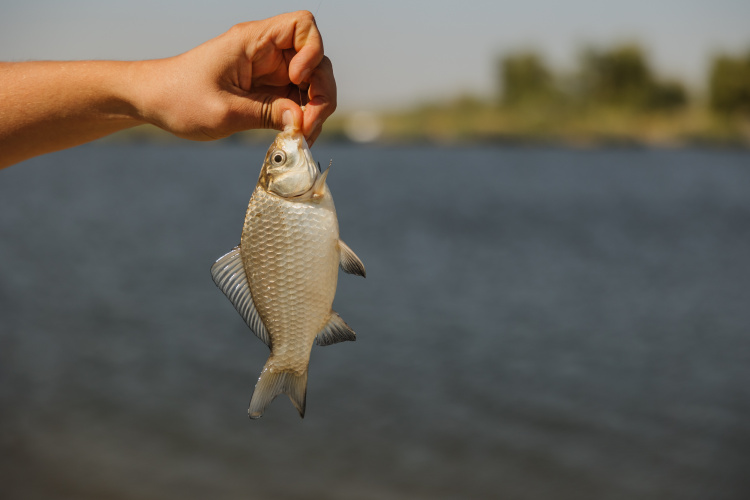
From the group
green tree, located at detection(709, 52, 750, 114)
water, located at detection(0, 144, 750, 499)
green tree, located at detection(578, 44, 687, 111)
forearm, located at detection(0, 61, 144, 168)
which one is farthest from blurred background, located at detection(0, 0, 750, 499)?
green tree, located at detection(578, 44, 687, 111)

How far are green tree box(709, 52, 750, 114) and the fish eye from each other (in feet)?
234

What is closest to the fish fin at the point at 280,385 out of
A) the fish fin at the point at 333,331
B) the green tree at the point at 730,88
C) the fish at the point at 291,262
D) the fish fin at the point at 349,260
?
the fish at the point at 291,262

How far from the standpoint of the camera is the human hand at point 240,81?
2395mm

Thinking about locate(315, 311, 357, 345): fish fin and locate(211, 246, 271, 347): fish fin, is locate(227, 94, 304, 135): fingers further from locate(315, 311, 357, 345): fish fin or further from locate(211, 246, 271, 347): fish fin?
locate(315, 311, 357, 345): fish fin

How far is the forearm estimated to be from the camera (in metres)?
2.67

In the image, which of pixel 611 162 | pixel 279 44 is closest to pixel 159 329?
pixel 279 44

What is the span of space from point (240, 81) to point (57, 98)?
0.78 meters

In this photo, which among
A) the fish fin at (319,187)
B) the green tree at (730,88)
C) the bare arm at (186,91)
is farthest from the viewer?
the green tree at (730,88)

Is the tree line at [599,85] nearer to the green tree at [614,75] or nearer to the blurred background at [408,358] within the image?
the green tree at [614,75]

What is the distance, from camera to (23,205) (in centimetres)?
3067

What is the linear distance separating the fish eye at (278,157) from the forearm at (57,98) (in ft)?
2.63

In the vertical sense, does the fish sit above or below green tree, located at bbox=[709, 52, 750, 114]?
below

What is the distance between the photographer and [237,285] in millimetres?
2223

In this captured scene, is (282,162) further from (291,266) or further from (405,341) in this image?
(405,341)
